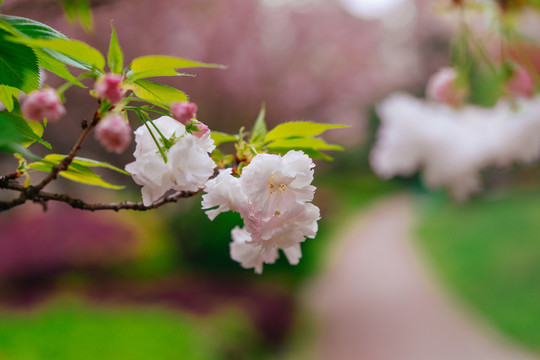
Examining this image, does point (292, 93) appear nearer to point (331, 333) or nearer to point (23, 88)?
point (331, 333)

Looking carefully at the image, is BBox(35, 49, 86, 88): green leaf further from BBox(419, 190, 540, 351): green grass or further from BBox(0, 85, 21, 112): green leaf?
BBox(419, 190, 540, 351): green grass

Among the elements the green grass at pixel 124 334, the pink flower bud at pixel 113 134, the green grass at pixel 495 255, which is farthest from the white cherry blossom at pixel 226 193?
the green grass at pixel 495 255

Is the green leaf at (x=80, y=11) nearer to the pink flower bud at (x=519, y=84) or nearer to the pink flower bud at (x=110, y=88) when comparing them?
the pink flower bud at (x=110, y=88)

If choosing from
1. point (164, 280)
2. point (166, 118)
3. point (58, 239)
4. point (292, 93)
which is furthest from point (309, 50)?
point (166, 118)

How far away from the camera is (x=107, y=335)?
7.31 ft

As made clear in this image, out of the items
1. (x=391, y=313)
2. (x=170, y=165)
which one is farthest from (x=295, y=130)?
(x=391, y=313)

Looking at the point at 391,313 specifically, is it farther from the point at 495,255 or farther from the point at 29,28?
the point at 29,28

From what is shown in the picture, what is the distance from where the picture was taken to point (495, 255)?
14.2 ft

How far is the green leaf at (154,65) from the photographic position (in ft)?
1.16

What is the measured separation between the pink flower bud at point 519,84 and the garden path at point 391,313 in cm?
230

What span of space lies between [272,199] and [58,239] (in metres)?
3.34

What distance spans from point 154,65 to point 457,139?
100 cm

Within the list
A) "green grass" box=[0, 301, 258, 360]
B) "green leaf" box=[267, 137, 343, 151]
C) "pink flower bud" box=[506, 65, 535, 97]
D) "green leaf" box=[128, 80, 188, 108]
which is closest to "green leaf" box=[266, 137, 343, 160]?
"green leaf" box=[267, 137, 343, 151]

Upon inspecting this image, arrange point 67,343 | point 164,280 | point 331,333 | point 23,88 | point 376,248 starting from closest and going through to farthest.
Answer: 1. point 23,88
2. point 67,343
3. point 331,333
4. point 164,280
5. point 376,248
